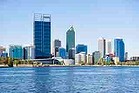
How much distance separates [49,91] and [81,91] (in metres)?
4.23

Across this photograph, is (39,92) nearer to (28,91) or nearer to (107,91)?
(28,91)

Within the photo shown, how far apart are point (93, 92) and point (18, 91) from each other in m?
9.94

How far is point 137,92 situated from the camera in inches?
1906

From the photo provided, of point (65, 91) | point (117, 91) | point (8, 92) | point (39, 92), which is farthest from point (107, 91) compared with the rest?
point (8, 92)

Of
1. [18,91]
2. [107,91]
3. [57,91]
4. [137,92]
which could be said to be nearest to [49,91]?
[57,91]

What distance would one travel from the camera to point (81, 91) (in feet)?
162

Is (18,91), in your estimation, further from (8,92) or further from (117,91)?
(117,91)

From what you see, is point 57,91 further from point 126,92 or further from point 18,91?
point 126,92

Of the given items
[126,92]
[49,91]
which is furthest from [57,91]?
[126,92]

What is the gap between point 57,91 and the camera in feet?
162

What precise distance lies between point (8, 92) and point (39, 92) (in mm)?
4053

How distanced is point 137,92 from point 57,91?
10431 mm

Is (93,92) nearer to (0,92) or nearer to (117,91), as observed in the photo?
(117,91)

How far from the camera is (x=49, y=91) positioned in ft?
162
